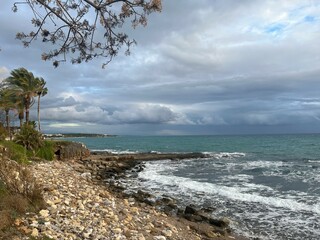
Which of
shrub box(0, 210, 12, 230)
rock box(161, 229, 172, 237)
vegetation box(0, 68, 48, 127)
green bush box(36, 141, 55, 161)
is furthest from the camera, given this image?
vegetation box(0, 68, 48, 127)

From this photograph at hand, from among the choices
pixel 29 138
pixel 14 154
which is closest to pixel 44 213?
pixel 14 154

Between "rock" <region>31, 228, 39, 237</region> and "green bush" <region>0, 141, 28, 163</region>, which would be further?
"green bush" <region>0, 141, 28, 163</region>

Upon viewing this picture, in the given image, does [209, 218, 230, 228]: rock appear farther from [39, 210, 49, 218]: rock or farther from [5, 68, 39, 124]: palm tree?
[5, 68, 39, 124]: palm tree

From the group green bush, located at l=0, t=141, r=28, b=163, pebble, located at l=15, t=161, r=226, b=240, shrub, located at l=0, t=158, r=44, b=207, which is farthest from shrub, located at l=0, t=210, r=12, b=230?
green bush, located at l=0, t=141, r=28, b=163

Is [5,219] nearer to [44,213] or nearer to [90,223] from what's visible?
[44,213]

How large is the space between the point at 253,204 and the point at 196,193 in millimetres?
3943

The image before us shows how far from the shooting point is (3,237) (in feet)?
21.1

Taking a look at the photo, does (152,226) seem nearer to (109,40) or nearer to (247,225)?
(247,225)

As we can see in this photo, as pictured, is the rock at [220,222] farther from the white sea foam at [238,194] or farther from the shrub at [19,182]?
the shrub at [19,182]

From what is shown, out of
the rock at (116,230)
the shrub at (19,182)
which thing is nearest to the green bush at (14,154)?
the shrub at (19,182)

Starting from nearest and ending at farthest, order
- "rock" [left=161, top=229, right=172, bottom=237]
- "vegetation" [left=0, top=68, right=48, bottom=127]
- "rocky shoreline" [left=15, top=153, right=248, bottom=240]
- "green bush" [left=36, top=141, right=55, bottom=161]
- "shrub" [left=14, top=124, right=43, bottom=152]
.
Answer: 1. "rocky shoreline" [left=15, top=153, right=248, bottom=240]
2. "rock" [left=161, top=229, right=172, bottom=237]
3. "shrub" [left=14, top=124, right=43, bottom=152]
4. "green bush" [left=36, top=141, right=55, bottom=161]
5. "vegetation" [left=0, top=68, right=48, bottom=127]

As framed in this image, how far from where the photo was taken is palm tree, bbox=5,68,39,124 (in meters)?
43.2

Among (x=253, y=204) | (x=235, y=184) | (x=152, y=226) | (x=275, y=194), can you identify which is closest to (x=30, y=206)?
(x=152, y=226)

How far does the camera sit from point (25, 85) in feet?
148
